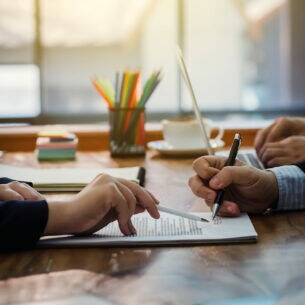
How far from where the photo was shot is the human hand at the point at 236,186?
1076mm

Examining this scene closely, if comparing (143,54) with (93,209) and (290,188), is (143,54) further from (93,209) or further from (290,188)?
(93,209)

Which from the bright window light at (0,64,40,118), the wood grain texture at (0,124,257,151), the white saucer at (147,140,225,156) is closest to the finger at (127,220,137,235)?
the white saucer at (147,140,225,156)

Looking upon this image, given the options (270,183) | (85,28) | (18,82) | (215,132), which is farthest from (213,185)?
(85,28)

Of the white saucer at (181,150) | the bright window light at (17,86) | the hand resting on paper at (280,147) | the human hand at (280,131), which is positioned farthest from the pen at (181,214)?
the bright window light at (17,86)

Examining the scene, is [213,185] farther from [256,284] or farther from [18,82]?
[18,82]

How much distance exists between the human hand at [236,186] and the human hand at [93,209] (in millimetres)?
169

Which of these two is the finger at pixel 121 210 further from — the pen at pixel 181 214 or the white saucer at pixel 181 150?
the white saucer at pixel 181 150

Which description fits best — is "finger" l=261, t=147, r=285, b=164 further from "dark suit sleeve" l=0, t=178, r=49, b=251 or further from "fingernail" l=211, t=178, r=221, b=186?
"dark suit sleeve" l=0, t=178, r=49, b=251

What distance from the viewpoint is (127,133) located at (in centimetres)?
187

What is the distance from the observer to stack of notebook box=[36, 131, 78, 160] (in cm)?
187

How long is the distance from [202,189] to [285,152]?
0.42 meters

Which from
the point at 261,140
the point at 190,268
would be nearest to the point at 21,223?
the point at 190,268

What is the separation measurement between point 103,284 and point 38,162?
3.65 ft

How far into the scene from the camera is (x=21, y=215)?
0.91 meters
